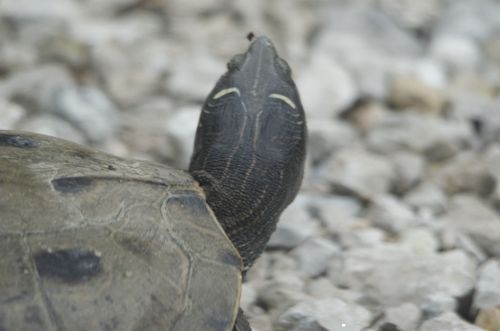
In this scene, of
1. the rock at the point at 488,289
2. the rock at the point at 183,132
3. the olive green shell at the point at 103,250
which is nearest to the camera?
the olive green shell at the point at 103,250

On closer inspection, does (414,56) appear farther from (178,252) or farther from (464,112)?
(178,252)

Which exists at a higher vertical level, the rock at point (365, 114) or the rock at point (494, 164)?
the rock at point (494, 164)

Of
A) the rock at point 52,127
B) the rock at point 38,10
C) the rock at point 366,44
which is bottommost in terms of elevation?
the rock at point 52,127

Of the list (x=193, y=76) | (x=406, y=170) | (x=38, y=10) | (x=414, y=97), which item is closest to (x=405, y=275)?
(x=406, y=170)

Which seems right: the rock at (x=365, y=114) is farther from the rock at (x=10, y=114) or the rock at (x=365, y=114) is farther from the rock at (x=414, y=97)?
the rock at (x=10, y=114)

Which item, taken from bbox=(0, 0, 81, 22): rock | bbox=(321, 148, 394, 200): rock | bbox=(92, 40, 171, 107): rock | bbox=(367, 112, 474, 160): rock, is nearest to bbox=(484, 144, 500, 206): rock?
bbox=(367, 112, 474, 160): rock

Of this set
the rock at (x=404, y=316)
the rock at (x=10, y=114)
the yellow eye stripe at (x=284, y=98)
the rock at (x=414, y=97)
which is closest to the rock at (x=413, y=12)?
the rock at (x=414, y=97)
